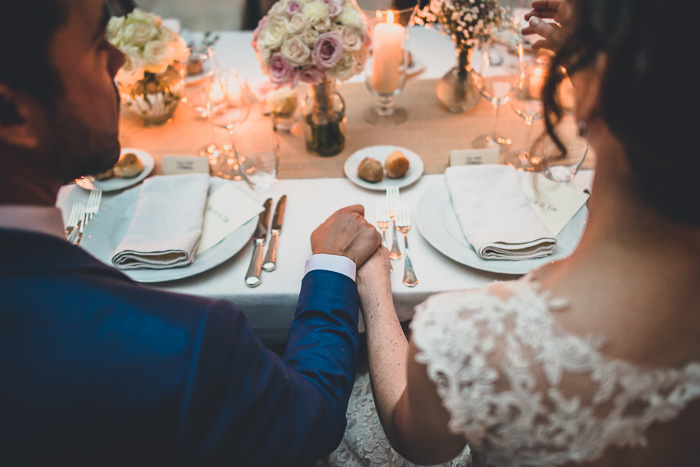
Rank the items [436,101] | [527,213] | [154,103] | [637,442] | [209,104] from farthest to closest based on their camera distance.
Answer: [436,101], [154,103], [209,104], [527,213], [637,442]

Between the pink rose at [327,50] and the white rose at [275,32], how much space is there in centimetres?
10

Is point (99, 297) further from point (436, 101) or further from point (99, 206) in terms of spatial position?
point (436, 101)

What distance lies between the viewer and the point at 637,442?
634 millimetres

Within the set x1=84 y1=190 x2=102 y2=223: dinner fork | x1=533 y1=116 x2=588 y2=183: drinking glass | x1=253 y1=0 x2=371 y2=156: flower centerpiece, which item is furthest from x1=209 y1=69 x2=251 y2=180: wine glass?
x1=533 y1=116 x2=588 y2=183: drinking glass

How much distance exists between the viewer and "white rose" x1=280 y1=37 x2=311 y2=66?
1.37 meters

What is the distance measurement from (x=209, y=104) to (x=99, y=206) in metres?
0.47

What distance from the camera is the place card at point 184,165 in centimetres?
154

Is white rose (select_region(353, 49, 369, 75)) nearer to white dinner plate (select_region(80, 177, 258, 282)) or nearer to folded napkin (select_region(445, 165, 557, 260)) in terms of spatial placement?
folded napkin (select_region(445, 165, 557, 260))

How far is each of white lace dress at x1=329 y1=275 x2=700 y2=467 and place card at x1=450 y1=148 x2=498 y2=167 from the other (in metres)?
0.86

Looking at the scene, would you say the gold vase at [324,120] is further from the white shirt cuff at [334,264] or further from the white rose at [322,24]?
the white shirt cuff at [334,264]

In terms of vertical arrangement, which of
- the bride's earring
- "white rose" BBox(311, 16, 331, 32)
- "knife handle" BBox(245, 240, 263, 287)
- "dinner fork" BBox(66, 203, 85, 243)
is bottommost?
"knife handle" BBox(245, 240, 263, 287)

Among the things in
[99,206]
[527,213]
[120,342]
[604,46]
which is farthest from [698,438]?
[99,206]

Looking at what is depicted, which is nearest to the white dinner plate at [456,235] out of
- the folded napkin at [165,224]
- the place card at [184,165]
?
the folded napkin at [165,224]

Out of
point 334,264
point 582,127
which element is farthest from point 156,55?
point 582,127
